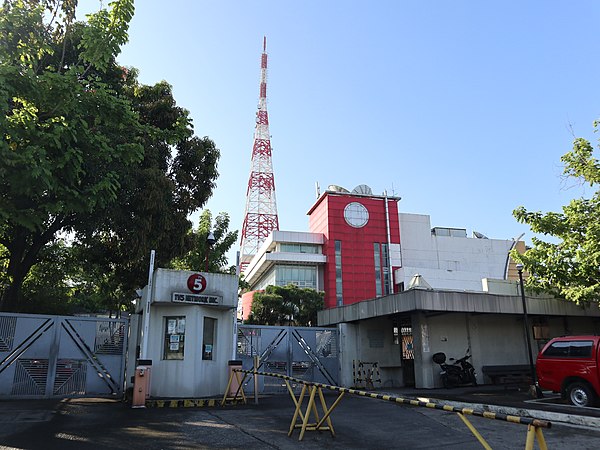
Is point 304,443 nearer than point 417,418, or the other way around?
point 304,443

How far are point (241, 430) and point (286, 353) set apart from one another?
26.2 feet

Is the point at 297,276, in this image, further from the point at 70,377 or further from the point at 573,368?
the point at 573,368

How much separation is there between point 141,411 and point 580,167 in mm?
17703

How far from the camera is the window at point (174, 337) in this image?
44.4 feet

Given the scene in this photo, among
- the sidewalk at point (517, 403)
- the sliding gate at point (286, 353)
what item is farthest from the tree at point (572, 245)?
the sliding gate at point (286, 353)

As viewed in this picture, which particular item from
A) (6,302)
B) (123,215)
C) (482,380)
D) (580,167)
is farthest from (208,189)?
(580,167)

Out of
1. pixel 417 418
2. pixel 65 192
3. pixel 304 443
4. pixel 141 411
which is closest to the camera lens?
pixel 304 443

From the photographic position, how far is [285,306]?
53312 millimetres

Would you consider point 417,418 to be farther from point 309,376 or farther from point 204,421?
point 309,376

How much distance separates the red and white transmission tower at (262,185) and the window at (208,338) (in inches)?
2436

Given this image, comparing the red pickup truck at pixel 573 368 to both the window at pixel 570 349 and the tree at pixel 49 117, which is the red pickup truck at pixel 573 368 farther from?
the tree at pixel 49 117

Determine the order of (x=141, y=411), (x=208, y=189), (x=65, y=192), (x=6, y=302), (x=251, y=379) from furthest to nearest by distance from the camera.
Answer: (x=208, y=189)
(x=6, y=302)
(x=251, y=379)
(x=141, y=411)
(x=65, y=192)

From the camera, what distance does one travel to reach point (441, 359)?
17.0 meters

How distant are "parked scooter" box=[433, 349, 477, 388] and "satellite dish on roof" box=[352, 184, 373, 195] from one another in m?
60.8
